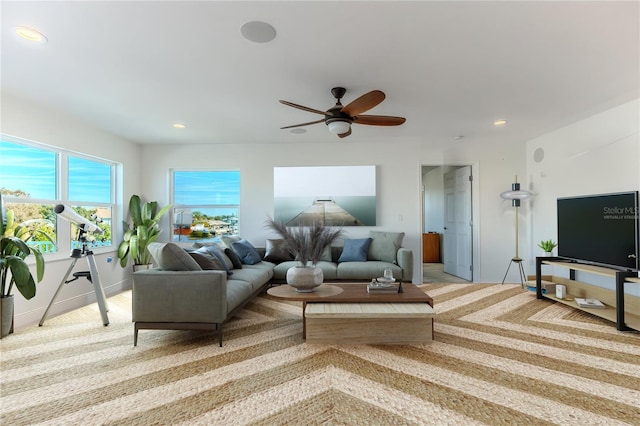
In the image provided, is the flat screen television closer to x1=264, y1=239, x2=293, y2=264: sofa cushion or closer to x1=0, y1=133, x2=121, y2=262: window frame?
x1=264, y1=239, x2=293, y2=264: sofa cushion

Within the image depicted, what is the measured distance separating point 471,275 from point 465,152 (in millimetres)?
2116

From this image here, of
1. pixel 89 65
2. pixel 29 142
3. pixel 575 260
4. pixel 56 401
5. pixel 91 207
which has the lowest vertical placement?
pixel 56 401

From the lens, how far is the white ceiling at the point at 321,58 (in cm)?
197

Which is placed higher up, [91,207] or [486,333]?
[91,207]

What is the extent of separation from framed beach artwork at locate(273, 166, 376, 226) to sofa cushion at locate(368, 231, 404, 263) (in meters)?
0.47

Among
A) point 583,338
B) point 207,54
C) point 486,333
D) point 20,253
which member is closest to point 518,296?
point 583,338

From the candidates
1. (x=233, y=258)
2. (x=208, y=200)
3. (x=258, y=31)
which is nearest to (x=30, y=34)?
(x=258, y=31)

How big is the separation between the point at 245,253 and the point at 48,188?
8.30 feet

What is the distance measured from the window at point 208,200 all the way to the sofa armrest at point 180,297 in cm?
289

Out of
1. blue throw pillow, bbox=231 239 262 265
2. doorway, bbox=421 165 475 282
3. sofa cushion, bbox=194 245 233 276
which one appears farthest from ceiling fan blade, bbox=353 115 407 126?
doorway, bbox=421 165 475 282

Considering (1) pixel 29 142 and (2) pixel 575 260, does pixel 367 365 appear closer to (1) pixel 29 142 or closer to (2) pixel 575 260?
(2) pixel 575 260

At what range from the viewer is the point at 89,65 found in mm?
2643

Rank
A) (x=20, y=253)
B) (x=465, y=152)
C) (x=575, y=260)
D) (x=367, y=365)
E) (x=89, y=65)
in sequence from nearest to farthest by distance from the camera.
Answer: (x=367, y=365), (x=89, y=65), (x=20, y=253), (x=575, y=260), (x=465, y=152)

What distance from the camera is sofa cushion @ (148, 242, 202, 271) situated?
2873 mm
